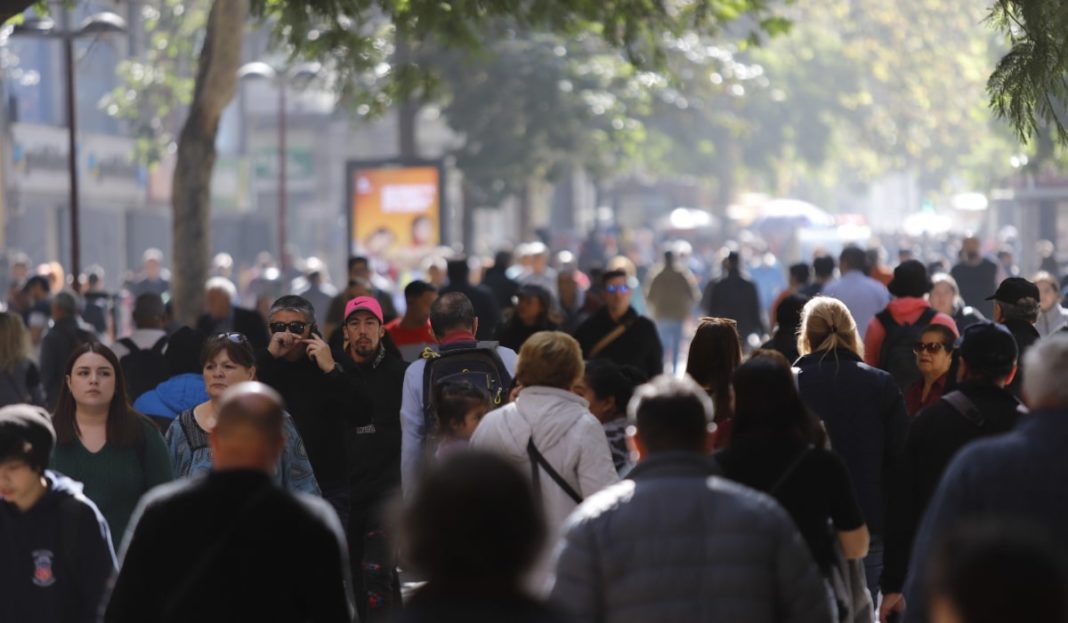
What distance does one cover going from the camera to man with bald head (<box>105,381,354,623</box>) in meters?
4.75

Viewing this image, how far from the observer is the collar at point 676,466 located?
16.0ft

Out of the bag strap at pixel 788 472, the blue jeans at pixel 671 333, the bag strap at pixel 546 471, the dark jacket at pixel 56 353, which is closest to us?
the bag strap at pixel 788 472

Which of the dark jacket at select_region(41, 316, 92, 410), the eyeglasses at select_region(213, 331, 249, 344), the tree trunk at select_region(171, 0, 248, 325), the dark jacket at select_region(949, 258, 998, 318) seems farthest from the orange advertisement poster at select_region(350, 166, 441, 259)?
the eyeglasses at select_region(213, 331, 249, 344)

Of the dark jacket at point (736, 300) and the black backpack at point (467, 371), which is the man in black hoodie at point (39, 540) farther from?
the dark jacket at point (736, 300)

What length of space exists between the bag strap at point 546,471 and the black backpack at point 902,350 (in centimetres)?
460

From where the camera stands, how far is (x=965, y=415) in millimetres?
6750

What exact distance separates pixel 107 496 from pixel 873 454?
9.54ft

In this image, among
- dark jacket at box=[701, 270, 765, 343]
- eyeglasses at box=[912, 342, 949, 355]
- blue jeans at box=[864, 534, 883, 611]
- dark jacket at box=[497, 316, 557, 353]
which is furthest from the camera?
dark jacket at box=[701, 270, 765, 343]

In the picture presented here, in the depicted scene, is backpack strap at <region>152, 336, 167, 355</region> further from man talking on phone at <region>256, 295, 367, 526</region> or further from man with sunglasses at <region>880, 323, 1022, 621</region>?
man with sunglasses at <region>880, 323, 1022, 621</region>

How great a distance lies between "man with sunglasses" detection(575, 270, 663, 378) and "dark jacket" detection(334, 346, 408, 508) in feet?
13.2

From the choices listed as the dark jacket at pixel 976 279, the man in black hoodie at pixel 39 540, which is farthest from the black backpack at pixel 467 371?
the dark jacket at pixel 976 279

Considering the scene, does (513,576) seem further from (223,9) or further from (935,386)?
(223,9)

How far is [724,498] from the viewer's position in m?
4.80

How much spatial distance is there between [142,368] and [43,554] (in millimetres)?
6105
